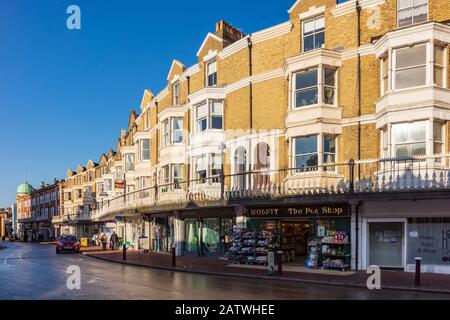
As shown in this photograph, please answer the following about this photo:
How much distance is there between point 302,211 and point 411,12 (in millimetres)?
9711

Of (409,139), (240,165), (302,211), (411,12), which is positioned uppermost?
(411,12)

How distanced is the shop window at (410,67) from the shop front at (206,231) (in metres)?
10.7

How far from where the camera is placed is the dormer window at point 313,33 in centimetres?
2122

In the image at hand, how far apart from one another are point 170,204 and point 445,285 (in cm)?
1572

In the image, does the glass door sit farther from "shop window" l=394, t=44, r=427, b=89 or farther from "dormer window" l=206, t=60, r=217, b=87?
"shop window" l=394, t=44, r=427, b=89

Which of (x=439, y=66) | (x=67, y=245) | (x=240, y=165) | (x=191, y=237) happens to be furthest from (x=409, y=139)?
(x=67, y=245)

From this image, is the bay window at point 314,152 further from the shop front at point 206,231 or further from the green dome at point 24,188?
the green dome at point 24,188

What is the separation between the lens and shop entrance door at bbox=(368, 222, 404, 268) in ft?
59.1

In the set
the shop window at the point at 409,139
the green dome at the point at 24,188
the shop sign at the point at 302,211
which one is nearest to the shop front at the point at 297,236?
the shop sign at the point at 302,211

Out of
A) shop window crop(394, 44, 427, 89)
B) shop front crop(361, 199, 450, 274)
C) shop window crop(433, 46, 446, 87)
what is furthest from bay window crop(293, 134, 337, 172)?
shop window crop(433, 46, 446, 87)

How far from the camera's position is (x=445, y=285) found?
45.4 ft

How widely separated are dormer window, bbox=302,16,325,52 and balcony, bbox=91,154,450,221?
611cm

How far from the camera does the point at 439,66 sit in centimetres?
1734

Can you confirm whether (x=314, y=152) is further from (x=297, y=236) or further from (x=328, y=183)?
(x=297, y=236)
